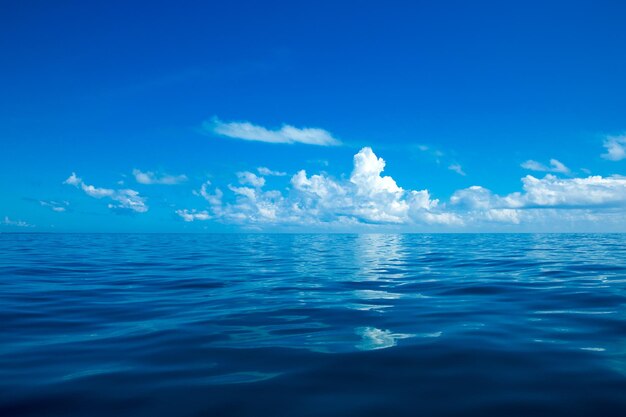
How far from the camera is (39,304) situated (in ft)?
39.1

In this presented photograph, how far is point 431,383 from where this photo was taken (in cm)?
572

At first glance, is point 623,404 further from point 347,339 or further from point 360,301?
point 360,301

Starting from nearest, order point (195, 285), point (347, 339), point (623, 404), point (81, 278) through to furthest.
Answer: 1. point (623, 404)
2. point (347, 339)
3. point (195, 285)
4. point (81, 278)

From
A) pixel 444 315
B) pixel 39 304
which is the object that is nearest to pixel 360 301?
pixel 444 315

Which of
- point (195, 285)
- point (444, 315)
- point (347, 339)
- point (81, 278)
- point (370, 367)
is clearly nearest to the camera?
point (370, 367)

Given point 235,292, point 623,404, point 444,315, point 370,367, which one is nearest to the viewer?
point 623,404

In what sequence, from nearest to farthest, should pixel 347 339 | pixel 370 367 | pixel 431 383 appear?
1. pixel 431 383
2. pixel 370 367
3. pixel 347 339

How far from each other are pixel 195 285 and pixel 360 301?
299 inches

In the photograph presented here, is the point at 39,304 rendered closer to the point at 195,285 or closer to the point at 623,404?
the point at 195,285

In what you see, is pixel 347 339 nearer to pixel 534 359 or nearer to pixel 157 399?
pixel 534 359

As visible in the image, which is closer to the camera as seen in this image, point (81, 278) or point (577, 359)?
point (577, 359)

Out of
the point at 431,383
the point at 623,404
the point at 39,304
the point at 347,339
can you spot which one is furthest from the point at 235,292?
the point at 623,404

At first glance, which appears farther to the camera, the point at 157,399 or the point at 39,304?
the point at 39,304

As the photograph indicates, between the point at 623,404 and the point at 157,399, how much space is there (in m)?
6.12
